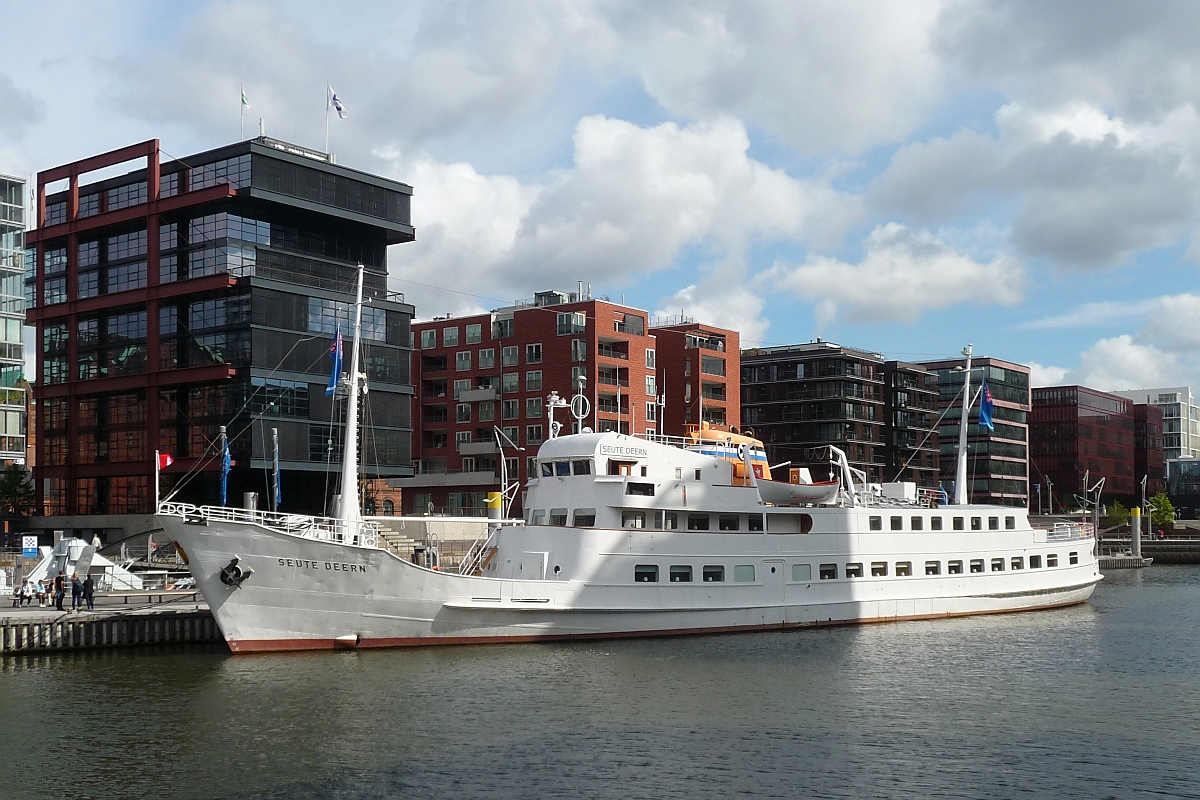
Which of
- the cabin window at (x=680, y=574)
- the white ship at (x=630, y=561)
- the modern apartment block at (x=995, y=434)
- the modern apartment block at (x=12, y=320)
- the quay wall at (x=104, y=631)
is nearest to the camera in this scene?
the white ship at (x=630, y=561)

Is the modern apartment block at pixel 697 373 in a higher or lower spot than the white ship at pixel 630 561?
→ higher

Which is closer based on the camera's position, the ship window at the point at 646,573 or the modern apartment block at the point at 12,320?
the ship window at the point at 646,573

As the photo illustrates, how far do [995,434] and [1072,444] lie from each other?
2501 cm

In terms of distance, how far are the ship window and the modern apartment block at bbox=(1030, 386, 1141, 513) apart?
137222mm

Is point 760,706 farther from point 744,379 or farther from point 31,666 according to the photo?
point 744,379

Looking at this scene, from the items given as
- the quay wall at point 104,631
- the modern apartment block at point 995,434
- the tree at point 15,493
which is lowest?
the quay wall at point 104,631

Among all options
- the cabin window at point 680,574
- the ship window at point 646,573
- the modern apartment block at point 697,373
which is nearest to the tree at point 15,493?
the modern apartment block at point 697,373

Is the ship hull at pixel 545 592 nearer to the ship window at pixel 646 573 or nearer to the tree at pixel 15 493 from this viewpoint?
the ship window at pixel 646 573

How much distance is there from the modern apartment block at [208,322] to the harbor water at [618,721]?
141 ft

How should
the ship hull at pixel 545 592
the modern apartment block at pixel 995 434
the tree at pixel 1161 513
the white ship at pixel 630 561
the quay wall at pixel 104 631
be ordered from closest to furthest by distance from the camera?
the ship hull at pixel 545 592, the white ship at pixel 630 561, the quay wall at pixel 104 631, the tree at pixel 1161 513, the modern apartment block at pixel 995 434

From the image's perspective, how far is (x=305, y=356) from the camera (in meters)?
86.4

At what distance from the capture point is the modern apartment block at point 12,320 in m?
124

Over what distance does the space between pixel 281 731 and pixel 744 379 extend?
4454 inches

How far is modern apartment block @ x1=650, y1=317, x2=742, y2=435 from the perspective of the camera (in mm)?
114250
